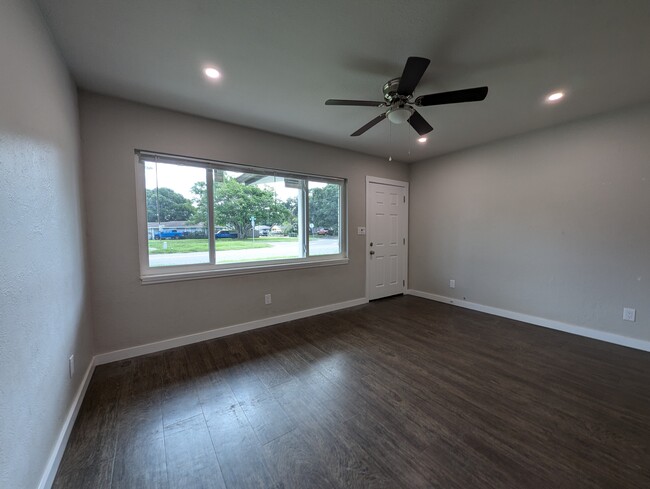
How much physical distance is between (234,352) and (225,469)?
1.33 m

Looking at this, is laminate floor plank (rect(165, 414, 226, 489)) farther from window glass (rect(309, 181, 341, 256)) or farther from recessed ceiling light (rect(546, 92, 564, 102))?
recessed ceiling light (rect(546, 92, 564, 102))

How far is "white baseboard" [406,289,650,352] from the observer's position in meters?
2.67

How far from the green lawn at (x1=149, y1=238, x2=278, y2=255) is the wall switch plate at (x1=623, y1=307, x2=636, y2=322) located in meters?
4.09

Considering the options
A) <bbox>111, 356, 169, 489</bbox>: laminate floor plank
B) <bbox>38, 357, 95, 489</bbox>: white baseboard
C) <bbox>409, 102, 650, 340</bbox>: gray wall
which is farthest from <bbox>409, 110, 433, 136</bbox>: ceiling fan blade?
<bbox>38, 357, 95, 489</bbox>: white baseboard

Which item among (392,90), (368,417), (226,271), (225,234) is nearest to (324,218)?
(225,234)

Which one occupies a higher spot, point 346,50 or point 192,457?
point 346,50

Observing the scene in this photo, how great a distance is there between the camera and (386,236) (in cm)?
455

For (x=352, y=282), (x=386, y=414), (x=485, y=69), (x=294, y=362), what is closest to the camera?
(x=386, y=414)

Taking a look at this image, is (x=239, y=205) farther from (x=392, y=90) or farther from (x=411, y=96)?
(x=411, y=96)

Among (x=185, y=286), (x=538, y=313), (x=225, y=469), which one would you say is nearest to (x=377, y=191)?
(x=538, y=313)

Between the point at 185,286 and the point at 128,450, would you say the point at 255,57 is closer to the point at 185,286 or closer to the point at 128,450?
the point at 185,286

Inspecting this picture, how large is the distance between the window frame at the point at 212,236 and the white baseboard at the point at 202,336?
2.12 ft

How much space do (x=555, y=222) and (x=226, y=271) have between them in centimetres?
412

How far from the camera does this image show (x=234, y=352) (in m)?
2.61
